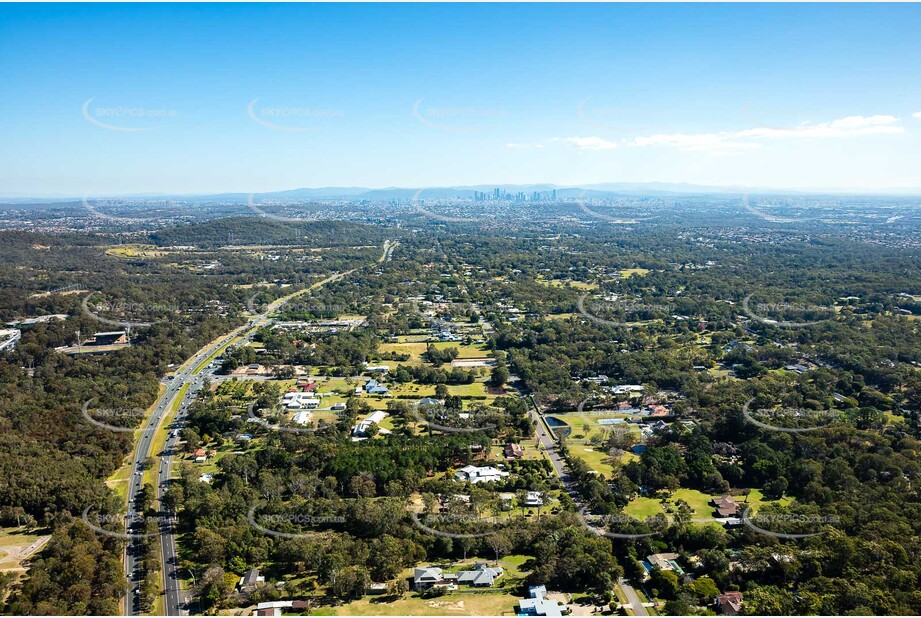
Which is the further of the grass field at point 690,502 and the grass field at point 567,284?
the grass field at point 567,284

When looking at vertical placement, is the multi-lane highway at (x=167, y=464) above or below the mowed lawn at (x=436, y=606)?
above

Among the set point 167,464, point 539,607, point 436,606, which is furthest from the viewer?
point 167,464

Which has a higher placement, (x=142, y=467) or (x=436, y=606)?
(x=142, y=467)

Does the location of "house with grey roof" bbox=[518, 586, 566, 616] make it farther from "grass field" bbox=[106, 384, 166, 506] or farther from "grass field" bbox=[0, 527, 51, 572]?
"grass field" bbox=[0, 527, 51, 572]

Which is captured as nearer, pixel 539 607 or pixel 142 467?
pixel 539 607

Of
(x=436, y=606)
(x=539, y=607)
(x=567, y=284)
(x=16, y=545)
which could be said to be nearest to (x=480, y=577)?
(x=436, y=606)

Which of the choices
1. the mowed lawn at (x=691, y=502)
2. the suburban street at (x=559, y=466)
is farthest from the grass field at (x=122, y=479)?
the mowed lawn at (x=691, y=502)

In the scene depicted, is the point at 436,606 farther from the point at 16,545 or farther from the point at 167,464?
the point at 167,464

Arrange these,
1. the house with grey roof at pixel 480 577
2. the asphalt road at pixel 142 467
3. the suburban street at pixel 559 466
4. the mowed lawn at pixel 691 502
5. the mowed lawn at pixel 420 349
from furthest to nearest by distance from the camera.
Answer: the mowed lawn at pixel 420 349 → the mowed lawn at pixel 691 502 → the house with grey roof at pixel 480 577 → the asphalt road at pixel 142 467 → the suburban street at pixel 559 466

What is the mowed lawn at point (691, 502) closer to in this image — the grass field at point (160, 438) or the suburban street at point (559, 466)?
the suburban street at point (559, 466)
